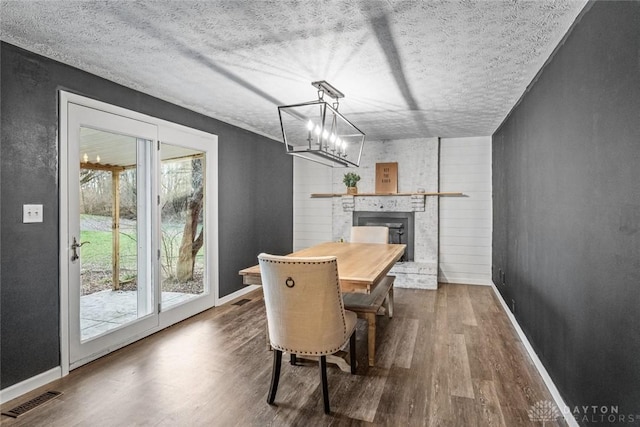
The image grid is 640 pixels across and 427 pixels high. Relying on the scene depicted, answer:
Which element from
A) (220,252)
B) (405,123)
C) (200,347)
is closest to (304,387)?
(200,347)

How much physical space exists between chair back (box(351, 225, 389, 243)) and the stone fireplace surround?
1.16 m

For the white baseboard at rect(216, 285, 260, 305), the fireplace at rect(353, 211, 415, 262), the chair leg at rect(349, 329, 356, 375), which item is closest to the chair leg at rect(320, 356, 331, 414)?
the chair leg at rect(349, 329, 356, 375)

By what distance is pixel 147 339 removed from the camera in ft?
11.0

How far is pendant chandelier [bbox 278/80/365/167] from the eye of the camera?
2.80 metres

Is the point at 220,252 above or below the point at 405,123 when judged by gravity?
below

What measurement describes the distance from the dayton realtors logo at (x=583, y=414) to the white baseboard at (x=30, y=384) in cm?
318

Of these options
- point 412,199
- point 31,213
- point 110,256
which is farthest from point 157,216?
point 412,199

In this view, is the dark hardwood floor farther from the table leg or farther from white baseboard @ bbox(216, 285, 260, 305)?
white baseboard @ bbox(216, 285, 260, 305)

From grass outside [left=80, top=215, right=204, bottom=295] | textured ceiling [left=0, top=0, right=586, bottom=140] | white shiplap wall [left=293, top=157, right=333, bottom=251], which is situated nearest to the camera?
textured ceiling [left=0, top=0, right=586, bottom=140]

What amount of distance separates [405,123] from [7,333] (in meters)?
4.39

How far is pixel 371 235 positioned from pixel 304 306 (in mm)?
2601

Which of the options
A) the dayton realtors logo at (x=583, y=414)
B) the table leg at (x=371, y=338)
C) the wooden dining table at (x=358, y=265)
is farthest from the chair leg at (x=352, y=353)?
A: the dayton realtors logo at (x=583, y=414)

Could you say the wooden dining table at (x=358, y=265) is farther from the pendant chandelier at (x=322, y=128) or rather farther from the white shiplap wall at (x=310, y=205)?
the white shiplap wall at (x=310, y=205)

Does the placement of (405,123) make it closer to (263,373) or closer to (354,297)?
(354,297)
